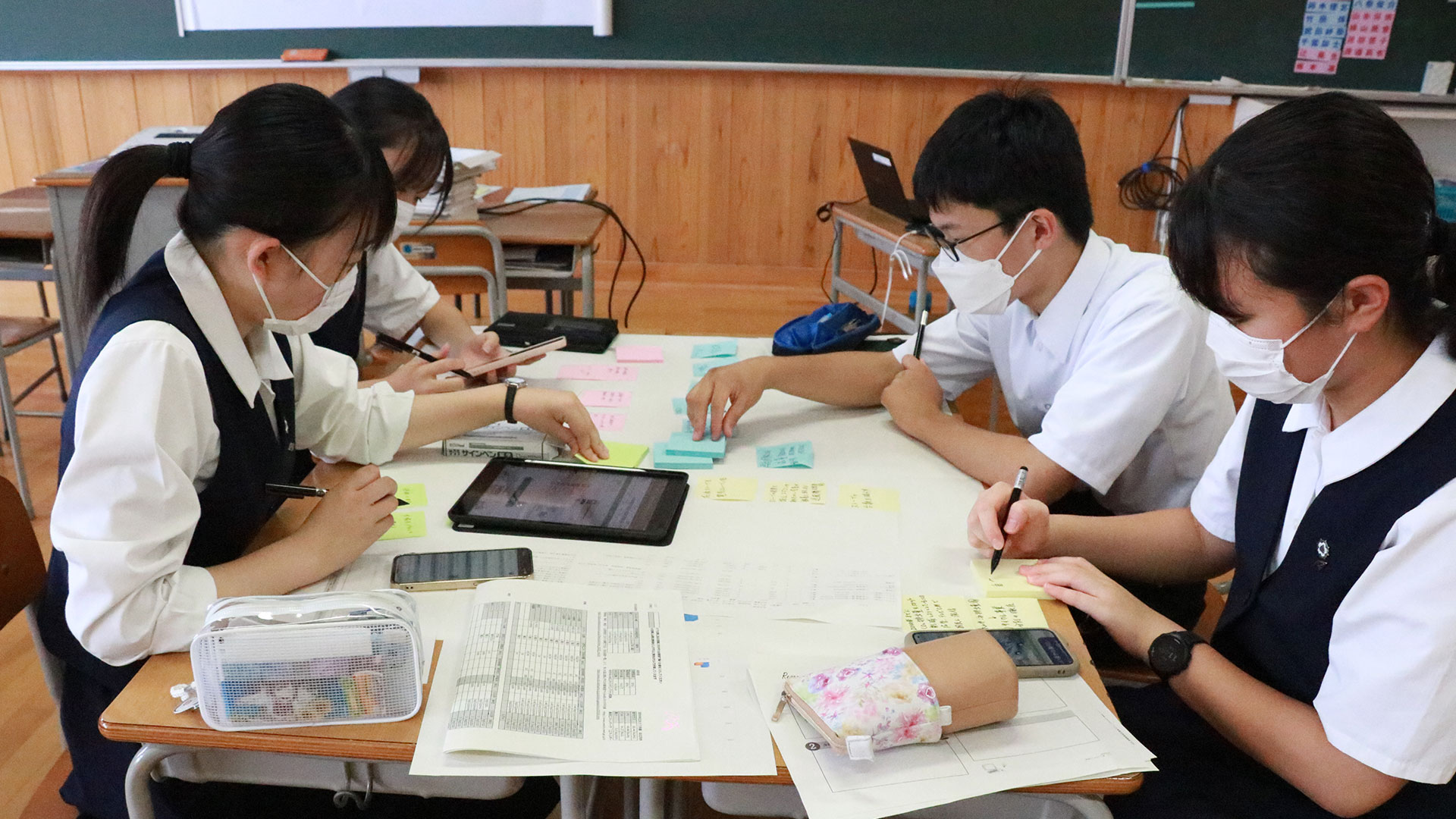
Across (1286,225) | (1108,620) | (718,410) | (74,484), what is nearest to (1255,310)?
(1286,225)

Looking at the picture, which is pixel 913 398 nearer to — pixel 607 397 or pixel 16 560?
pixel 607 397

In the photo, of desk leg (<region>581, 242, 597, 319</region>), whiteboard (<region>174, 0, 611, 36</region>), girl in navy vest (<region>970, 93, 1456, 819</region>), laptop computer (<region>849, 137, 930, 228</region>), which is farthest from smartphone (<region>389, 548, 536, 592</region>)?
whiteboard (<region>174, 0, 611, 36</region>)

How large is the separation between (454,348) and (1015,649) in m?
1.65

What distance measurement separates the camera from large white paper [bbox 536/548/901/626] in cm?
117

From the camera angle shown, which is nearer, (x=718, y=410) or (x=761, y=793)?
(x=761, y=793)

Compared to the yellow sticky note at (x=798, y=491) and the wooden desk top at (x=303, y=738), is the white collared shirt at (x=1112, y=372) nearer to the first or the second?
the yellow sticky note at (x=798, y=491)

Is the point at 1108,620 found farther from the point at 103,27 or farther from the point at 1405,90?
the point at 103,27

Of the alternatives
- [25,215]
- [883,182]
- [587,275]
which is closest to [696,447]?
[587,275]

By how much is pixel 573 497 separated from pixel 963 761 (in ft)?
2.22

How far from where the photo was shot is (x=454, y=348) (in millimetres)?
2387

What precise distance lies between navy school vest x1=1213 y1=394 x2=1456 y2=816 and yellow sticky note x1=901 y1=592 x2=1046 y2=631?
0.86ft

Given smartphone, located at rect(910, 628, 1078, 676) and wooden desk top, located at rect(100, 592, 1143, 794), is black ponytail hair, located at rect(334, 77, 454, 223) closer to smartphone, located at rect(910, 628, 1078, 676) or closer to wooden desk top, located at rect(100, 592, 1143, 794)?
wooden desk top, located at rect(100, 592, 1143, 794)

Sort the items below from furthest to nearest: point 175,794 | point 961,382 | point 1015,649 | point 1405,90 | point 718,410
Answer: point 1405,90 < point 961,382 < point 718,410 < point 175,794 < point 1015,649

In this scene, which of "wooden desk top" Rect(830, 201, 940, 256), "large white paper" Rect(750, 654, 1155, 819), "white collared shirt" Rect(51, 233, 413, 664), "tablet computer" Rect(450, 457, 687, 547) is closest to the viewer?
"large white paper" Rect(750, 654, 1155, 819)
